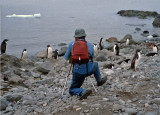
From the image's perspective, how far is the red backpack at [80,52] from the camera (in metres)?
6.20

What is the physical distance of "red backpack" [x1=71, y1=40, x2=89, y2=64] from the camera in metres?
6.20

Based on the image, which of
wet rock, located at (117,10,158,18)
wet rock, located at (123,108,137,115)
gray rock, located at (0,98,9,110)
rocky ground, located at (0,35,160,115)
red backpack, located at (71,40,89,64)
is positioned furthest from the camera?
wet rock, located at (117,10,158,18)

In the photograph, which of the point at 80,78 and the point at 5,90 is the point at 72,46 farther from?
the point at 5,90

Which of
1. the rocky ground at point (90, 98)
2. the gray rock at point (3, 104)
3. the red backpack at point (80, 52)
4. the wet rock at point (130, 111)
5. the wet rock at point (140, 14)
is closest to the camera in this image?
the wet rock at point (130, 111)

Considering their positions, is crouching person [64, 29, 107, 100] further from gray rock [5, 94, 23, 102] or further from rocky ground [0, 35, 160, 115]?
gray rock [5, 94, 23, 102]

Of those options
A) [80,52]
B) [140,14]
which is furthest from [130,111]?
[140,14]

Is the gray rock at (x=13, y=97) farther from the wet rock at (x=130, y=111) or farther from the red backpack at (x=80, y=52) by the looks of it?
the wet rock at (x=130, y=111)

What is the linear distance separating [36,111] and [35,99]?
0.91 m

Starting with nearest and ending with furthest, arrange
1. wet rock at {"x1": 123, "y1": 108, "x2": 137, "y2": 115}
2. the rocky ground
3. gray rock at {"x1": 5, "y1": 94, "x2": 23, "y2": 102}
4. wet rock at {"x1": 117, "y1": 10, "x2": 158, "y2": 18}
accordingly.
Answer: wet rock at {"x1": 123, "y1": 108, "x2": 137, "y2": 115}
the rocky ground
gray rock at {"x1": 5, "y1": 94, "x2": 23, "y2": 102}
wet rock at {"x1": 117, "y1": 10, "x2": 158, "y2": 18}

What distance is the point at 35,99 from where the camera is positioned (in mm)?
6930

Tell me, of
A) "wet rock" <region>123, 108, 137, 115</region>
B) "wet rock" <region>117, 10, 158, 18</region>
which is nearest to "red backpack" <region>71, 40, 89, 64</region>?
"wet rock" <region>123, 108, 137, 115</region>

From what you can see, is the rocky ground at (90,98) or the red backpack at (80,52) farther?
the red backpack at (80,52)

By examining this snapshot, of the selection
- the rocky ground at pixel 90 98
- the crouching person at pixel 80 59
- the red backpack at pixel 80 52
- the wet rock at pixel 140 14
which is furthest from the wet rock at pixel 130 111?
the wet rock at pixel 140 14

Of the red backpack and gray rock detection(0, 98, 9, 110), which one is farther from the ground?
the red backpack
